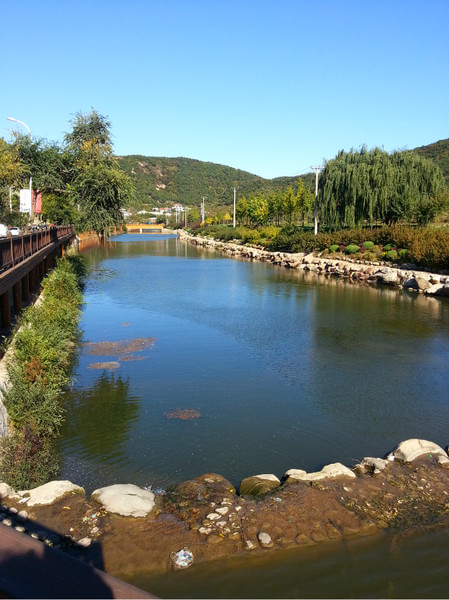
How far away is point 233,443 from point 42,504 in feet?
12.3

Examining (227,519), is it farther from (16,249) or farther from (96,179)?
(96,179)

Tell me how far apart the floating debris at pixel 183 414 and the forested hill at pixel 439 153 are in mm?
79318

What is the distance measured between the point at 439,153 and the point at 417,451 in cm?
9674

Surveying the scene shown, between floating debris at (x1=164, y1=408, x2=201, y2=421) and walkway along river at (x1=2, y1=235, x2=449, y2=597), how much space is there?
4 cm

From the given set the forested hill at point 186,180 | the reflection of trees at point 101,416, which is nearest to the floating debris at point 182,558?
the reflection of trees at point 101,416

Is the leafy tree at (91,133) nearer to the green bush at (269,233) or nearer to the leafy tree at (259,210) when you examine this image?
the green bush at (269,233)

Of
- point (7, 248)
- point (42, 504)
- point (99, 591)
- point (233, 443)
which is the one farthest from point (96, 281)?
point (99, 591)

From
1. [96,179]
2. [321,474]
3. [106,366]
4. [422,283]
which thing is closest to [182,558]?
[321,474]

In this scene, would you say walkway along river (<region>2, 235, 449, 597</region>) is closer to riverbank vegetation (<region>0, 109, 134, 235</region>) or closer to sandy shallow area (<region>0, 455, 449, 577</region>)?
sandy shallow area (<region>0, 455, 449, 577</region>)

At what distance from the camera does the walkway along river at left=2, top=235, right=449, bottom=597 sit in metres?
6.05

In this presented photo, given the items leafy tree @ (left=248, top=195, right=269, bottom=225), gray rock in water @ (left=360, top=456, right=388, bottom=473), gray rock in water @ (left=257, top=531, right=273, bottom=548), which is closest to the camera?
gray rock in water @ (left=257, top=531, right=273, bottom=548)

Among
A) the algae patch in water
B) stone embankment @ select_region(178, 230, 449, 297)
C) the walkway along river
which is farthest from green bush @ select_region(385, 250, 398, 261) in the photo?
the algae patch in water

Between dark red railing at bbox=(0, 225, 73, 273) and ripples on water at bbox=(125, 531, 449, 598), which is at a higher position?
dark red railing at bbox=(0, 225, 73, 273)

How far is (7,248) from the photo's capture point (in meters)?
12.1
